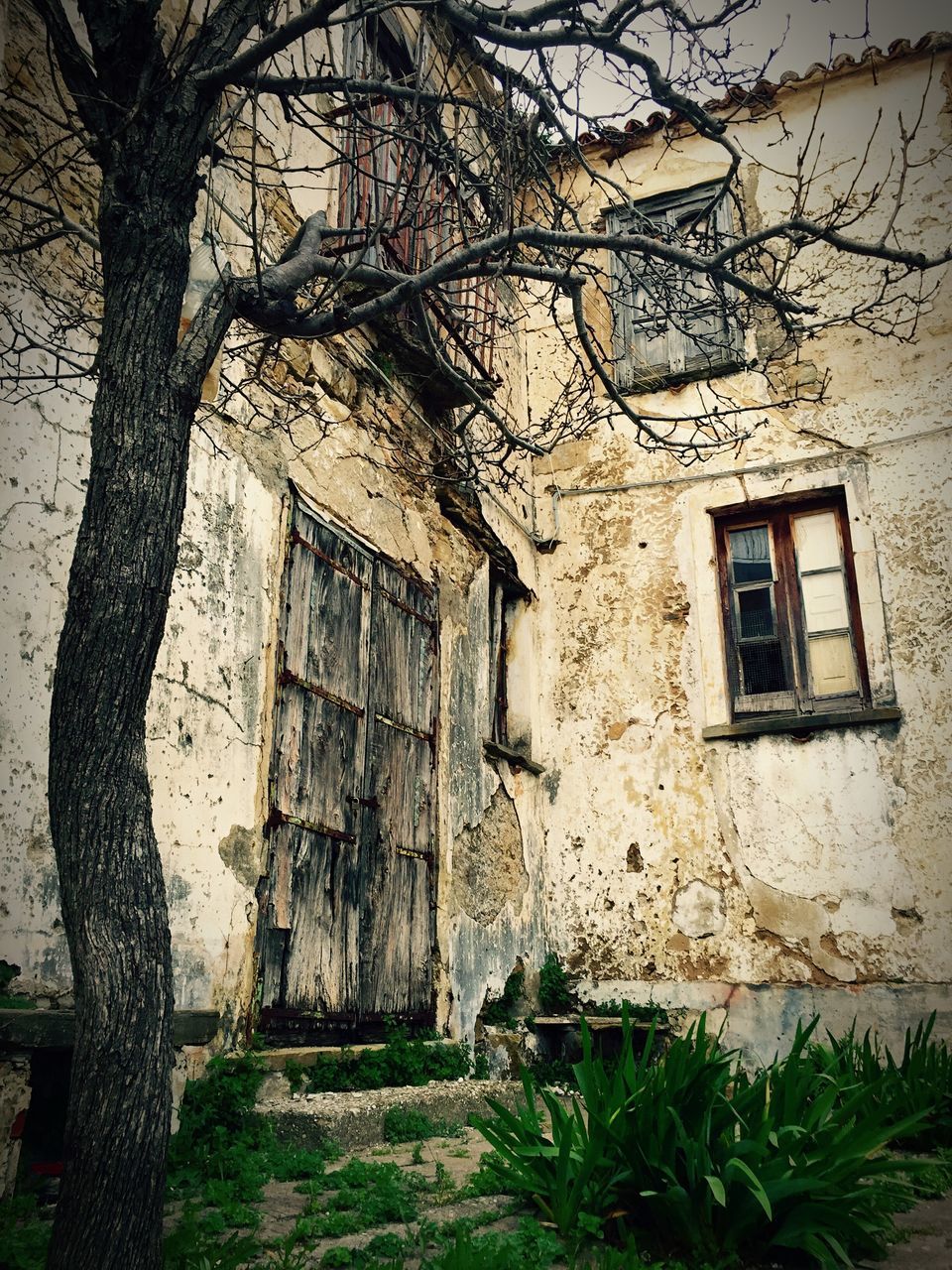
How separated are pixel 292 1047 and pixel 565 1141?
1934 mm

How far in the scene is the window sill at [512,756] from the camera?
666 centimetres

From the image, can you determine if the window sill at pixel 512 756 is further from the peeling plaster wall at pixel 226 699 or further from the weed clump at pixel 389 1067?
the weed clump at pixel 389 1067

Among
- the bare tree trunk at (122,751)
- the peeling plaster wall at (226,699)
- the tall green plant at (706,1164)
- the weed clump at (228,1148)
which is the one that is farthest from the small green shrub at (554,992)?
the bare tree trunk at (122,751)

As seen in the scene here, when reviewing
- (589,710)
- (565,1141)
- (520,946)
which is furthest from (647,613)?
(565,1141)

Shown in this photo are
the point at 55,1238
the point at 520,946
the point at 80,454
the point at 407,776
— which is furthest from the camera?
the point at 520,946

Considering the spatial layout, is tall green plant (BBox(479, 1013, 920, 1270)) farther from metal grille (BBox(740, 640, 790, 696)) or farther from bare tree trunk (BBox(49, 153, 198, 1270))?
metal grille (BBox(740, 640, 790, 696))

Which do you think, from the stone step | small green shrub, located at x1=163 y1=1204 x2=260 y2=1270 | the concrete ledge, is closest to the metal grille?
the stone step

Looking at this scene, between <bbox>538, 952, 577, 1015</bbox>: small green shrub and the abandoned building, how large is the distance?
14 centimetres

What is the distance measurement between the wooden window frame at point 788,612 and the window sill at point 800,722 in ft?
0.09

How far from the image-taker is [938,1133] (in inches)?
145

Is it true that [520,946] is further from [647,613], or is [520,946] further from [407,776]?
[647,613]

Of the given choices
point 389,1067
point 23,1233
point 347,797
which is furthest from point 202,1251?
point 347,797

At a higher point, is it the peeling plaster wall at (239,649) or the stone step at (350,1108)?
the peeling plaster wall at (239,649)

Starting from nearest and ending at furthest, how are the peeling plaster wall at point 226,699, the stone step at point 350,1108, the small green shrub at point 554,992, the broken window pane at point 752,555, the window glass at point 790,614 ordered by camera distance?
the peeling plaster wall at point 226,699, the stone step at point 350,1108, the small green shrub at point 554,992, the window glass at point 790,614, the broken window pane at point 752,555
